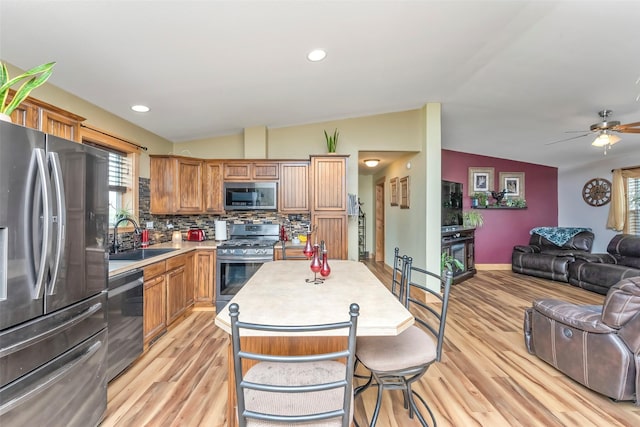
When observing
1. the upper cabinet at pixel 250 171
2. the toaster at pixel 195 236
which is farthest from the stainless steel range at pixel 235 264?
the upper cabinet at pixel 250 171

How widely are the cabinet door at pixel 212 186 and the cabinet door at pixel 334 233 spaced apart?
1.47m

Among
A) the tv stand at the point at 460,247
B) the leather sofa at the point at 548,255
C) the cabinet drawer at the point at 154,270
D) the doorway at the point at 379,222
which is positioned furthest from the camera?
the doorway at the point at 379,222

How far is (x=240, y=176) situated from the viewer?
4.05 metres

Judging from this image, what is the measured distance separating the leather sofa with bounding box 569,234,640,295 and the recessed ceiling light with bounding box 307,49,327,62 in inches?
204

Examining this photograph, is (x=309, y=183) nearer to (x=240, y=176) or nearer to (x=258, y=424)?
(x=240, y=176)

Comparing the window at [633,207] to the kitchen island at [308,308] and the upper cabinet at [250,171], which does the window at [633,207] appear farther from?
the upper cabinet at [250,171]

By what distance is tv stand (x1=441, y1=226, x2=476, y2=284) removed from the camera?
5020 millimetres

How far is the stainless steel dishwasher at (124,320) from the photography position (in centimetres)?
204

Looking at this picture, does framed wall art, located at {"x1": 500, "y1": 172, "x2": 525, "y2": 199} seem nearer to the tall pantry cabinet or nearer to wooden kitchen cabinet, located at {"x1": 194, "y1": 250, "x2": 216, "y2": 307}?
the tall pantry cabinet

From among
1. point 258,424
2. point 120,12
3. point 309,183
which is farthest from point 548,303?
point 120,12

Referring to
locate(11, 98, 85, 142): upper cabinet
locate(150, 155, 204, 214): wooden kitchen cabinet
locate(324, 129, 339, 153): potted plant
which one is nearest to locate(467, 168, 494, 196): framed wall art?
locate(324, 129, 339, 153): potted plant

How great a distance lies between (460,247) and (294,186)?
3.46 m

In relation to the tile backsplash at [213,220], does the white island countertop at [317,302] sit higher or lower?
lower

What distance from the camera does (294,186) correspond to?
4.05 m
